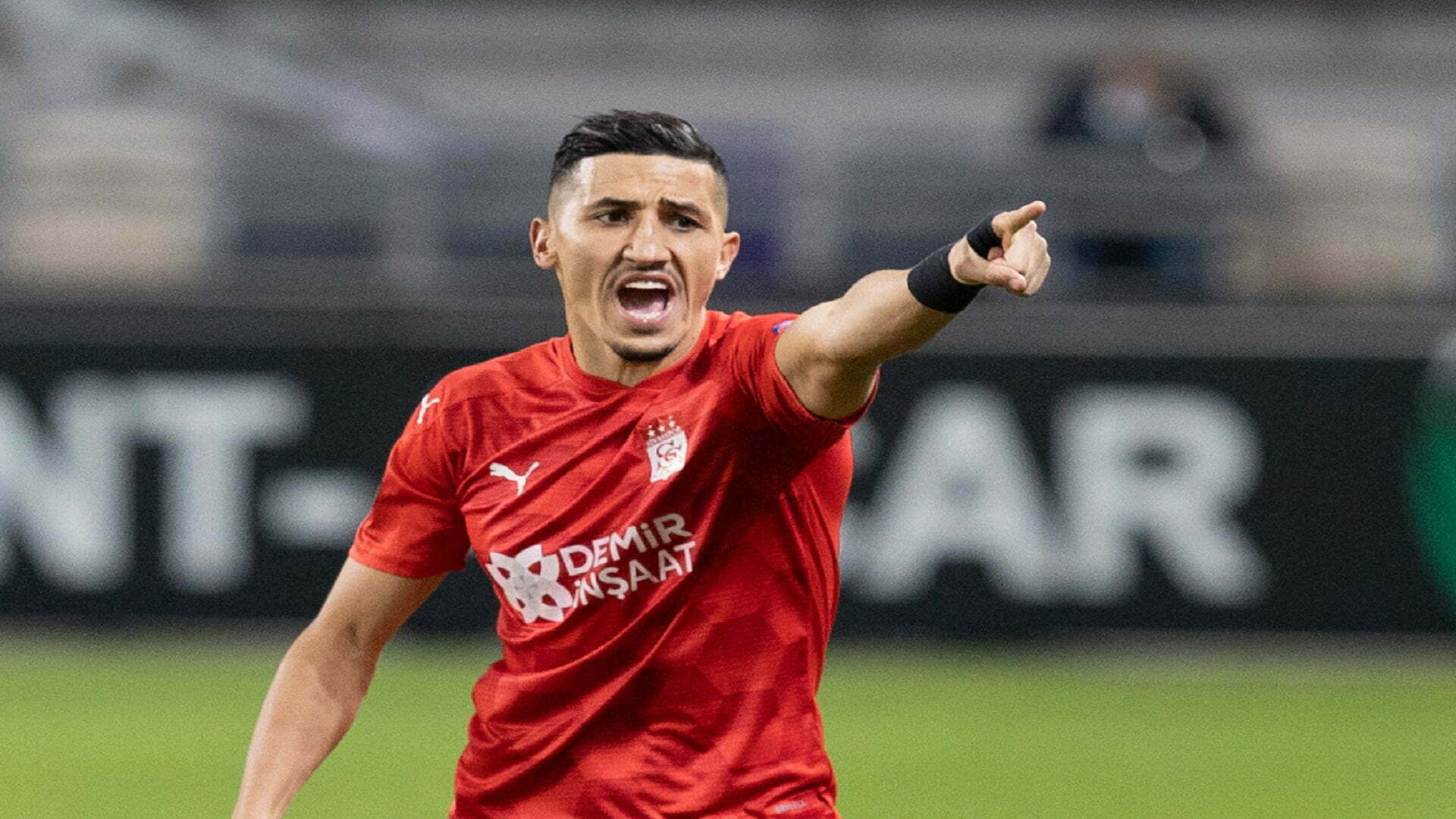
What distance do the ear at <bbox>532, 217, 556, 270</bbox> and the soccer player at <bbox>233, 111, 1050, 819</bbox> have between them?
0.03m

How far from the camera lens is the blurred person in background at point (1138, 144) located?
414 inches

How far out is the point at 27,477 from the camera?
33.9ft

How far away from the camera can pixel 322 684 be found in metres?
4.17

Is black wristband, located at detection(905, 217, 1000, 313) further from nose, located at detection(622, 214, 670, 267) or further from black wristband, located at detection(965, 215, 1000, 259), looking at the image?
nose, located at detection(622, 214, 670, 267)

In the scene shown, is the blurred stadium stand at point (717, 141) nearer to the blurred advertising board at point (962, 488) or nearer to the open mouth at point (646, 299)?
the blurred advertising board at point (962, 488)

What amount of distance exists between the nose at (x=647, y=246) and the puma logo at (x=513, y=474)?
0.42 metres

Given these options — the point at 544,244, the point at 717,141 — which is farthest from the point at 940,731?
the point at 717,141

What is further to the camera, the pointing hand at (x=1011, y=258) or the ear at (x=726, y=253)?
the ear at (x=726, y=253)

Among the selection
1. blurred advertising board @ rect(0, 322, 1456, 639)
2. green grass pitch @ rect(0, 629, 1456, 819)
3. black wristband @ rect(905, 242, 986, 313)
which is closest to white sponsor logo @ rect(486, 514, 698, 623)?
black wristband @ rect(905, 242, 986, 313)

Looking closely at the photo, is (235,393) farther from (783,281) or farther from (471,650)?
(783,281)

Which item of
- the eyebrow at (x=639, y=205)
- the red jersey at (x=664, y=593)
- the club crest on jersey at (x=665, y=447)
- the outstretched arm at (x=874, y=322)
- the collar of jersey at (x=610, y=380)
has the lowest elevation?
the red jersey at (x=664, y=593)

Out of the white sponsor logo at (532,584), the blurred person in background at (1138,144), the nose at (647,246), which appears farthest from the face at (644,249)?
the blurred person in background at (1138,144)

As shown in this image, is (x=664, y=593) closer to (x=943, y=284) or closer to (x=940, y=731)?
(x=943, y=284)

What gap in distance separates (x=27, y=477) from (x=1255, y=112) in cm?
954
